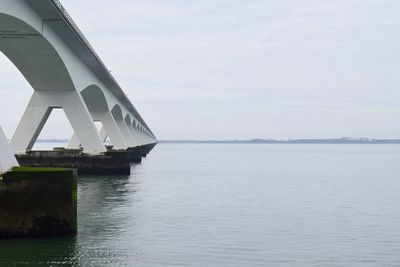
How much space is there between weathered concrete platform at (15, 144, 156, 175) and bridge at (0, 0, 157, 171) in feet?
1.84

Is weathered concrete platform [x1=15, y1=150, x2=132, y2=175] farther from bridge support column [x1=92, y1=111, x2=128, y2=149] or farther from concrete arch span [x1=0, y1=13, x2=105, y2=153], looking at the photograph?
bridge support column [x1=92, y1=111, x2=128, y2=149]

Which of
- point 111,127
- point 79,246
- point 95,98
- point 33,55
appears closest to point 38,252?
point 79,246

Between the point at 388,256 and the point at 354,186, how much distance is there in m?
22.1

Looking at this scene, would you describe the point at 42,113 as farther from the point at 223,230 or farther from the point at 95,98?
Result: the point at 223,230

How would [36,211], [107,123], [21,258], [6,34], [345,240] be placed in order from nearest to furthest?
1. [21,258]
2. [36,211]
3. [345,240]
4. [6,34]
5. [107,123]

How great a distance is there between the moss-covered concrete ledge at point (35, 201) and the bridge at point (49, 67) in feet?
2.83

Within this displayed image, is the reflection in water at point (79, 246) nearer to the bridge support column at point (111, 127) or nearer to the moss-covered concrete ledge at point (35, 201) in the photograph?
the moss-covered concrete ledge at point (35, 201)

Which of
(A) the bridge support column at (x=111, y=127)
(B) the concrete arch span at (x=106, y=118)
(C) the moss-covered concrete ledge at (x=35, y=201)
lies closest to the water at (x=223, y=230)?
(C) the moss-covered concrete ledge at (x=35, y=201)

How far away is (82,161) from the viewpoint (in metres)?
35.5

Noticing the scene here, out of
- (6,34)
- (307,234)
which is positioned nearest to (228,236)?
(307,234)

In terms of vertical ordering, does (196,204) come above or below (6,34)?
below

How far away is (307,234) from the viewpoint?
16.2 metres

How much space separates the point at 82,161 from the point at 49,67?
8.67m

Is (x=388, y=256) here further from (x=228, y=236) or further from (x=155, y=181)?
(x=155, y=181)
